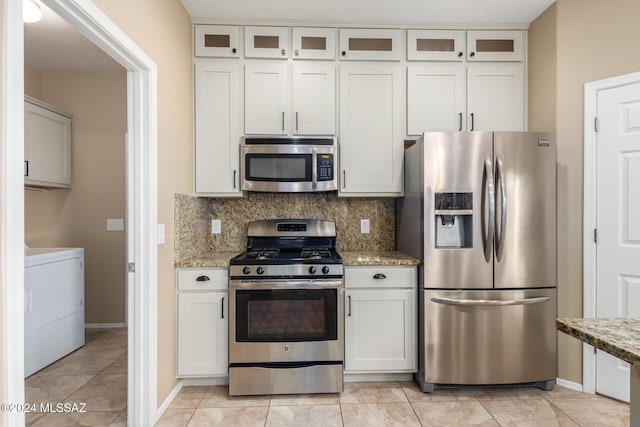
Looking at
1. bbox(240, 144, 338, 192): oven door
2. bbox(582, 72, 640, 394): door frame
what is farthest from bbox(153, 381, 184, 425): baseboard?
bbox(582, 72, 640, 394): door frame

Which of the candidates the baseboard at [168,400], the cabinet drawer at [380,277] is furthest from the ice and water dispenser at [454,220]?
the baseboard at [168,400]

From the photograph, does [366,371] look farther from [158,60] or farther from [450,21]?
[450,21]

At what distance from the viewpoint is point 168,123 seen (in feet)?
7.06

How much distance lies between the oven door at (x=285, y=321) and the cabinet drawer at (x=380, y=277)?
13 cm

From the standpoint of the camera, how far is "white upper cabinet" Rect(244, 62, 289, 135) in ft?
8.48

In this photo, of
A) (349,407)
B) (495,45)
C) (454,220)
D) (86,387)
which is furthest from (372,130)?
(86,387)

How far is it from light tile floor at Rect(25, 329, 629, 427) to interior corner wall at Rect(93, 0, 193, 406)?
31 centimetres

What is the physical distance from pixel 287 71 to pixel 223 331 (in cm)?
198

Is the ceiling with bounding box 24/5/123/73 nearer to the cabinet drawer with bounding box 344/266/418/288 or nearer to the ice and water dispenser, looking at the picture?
the cabinet drawer with bounding box 344/266/418/288

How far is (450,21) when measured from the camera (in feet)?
8.52

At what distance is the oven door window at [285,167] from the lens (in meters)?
2.57

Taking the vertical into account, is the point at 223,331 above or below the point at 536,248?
below

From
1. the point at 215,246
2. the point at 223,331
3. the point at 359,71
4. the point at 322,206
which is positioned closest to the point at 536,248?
Result: the point at 322,206

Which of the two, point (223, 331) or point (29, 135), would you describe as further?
point (29, 135)
